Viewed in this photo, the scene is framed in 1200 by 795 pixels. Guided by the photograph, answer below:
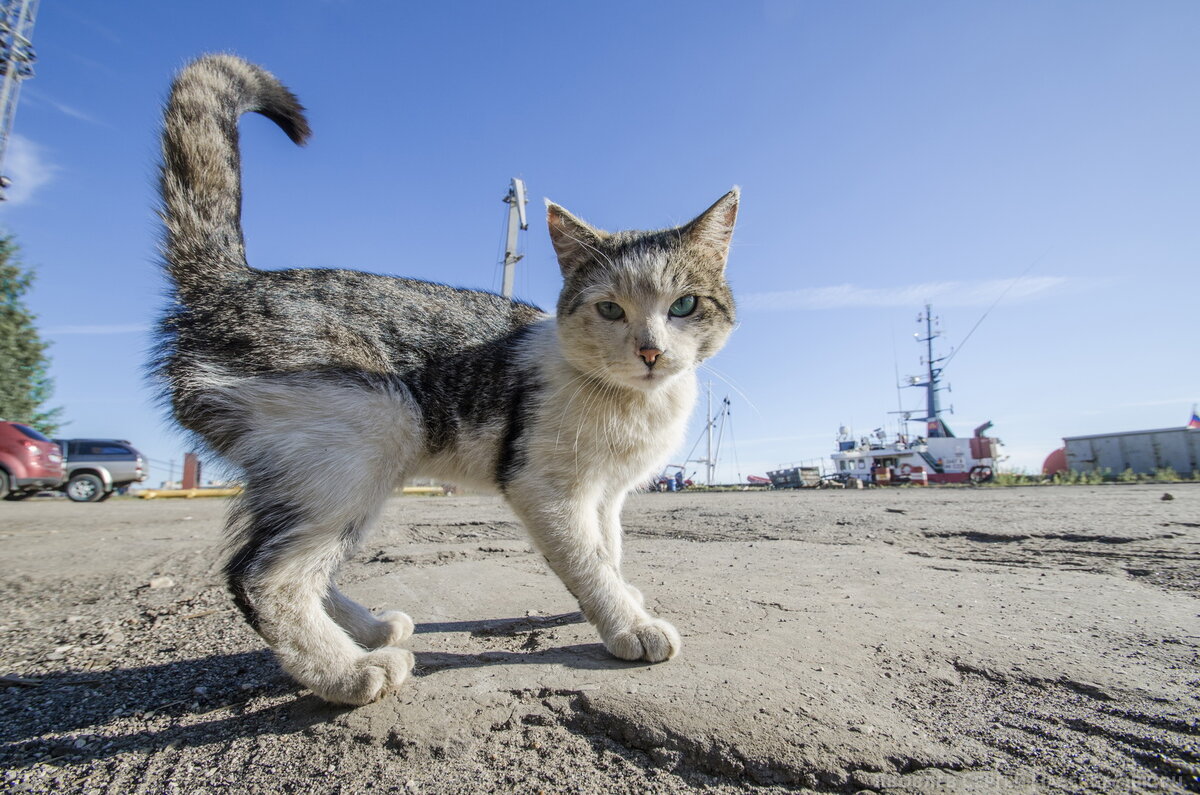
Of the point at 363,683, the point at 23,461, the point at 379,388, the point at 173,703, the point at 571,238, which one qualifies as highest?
the point at 571,238

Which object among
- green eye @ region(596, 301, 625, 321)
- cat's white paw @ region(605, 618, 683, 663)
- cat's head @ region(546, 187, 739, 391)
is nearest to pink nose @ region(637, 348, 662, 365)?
cat's head @ region(546, 187, 739, 391)

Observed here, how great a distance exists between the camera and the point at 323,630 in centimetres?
200

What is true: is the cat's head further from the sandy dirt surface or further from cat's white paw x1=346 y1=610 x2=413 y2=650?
cat's white paw x1=346 y1=610 x2=413 y2=650

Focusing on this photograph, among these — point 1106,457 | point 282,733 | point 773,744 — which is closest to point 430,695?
point 282,733

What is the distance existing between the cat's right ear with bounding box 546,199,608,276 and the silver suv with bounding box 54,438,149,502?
17.5 meters

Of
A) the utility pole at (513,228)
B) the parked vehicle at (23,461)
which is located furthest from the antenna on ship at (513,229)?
the parked vehicle at (23,461)

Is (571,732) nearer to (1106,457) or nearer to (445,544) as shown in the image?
(445,544)

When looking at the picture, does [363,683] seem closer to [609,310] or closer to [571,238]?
[609,310]

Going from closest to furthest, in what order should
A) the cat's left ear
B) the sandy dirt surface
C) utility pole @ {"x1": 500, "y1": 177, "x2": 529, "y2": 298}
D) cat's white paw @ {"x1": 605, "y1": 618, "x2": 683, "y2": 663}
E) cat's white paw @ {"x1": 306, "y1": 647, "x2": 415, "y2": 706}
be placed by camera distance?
1. the sandy dirt surface
2. cat's white paw @ {"x1": 306, "y1": 647, "x2": 415, "y2": 706}
3. cat's white paw @ {"x1": 605, "y1": 618, "x2": 683, "y2": 663}
4. the cat's left ear
5. utility pole @ {"x1": 500, "y1": 177, "x2": 529, "y2": 298}

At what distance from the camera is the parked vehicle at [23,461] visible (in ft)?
39.4

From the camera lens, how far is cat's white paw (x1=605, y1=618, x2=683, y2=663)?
2109 mm

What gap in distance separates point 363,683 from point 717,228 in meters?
2.59

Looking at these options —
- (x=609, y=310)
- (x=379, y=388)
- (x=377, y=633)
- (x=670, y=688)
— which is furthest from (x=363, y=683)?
(x=609, y=310)

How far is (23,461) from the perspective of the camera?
39.7 ft
